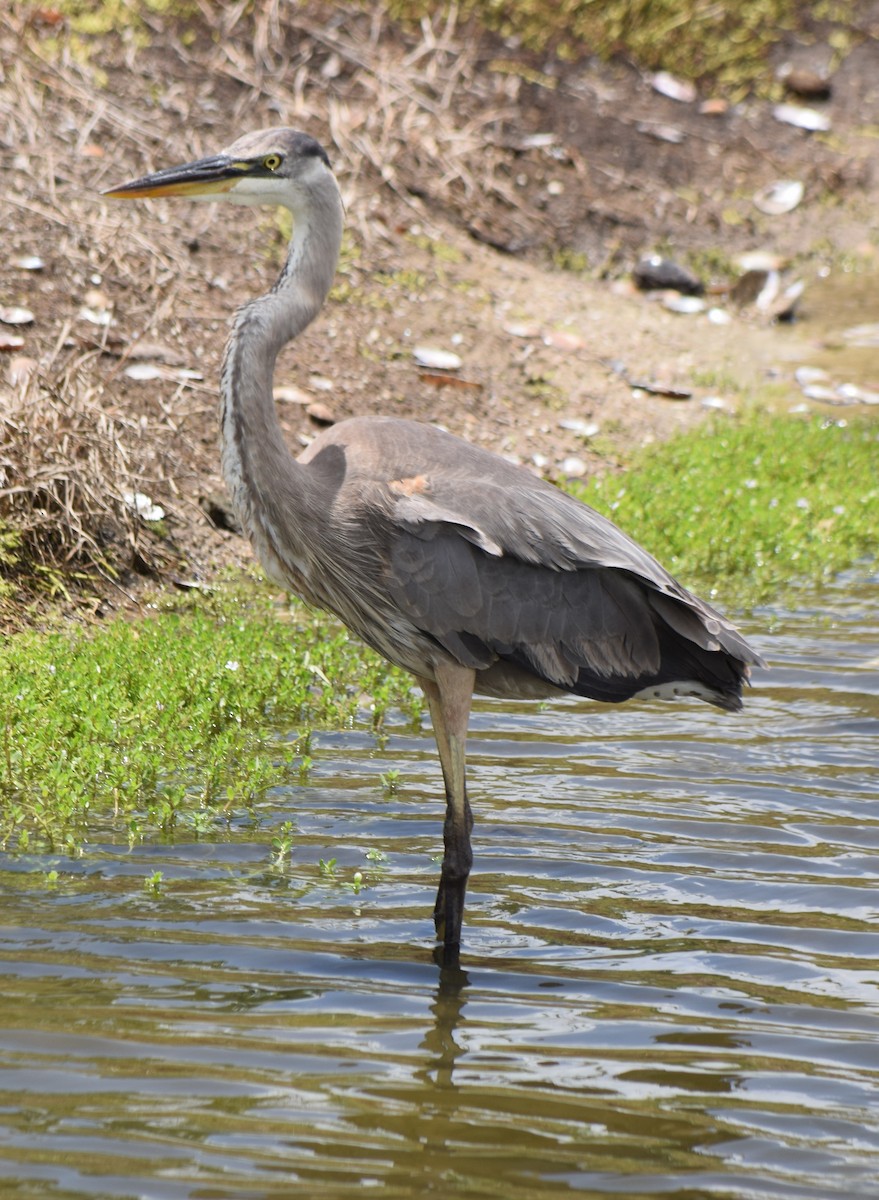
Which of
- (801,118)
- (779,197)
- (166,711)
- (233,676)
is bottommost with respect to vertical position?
(166,711)

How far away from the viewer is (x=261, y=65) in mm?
11484

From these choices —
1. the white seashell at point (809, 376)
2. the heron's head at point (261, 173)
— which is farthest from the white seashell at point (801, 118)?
the heron's head at point (261, 173)

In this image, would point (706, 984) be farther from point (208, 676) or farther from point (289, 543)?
point (208, 676)

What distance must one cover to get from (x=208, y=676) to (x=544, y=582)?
65.4 inches

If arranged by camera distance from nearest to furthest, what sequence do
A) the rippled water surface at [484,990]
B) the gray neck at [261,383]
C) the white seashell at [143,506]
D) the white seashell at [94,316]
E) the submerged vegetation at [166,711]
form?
the rippled water surface at [484,990] < the gray neck at [261,383] < the submerged vegetation at [166,711] < the white seashell at [143,506] < the white seashell at [94,316]

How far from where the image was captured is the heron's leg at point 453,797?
185 inches

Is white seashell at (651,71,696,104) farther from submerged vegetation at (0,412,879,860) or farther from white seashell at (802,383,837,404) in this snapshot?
submerged vegetation at (0,412,879,860)

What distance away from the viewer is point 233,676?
20.3 feet

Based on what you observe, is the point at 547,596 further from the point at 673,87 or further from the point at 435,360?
the point at 673,87

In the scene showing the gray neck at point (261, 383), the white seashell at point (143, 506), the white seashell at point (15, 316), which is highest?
the white seashell at point (15, 316)

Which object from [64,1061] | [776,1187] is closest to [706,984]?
[776,1187]

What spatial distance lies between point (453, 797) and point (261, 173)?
2024 millimetres

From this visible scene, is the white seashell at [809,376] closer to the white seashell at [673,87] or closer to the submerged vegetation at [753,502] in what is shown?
the submerged vegetation at [753,502]

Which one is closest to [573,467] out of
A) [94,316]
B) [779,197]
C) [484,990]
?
[94,316]
